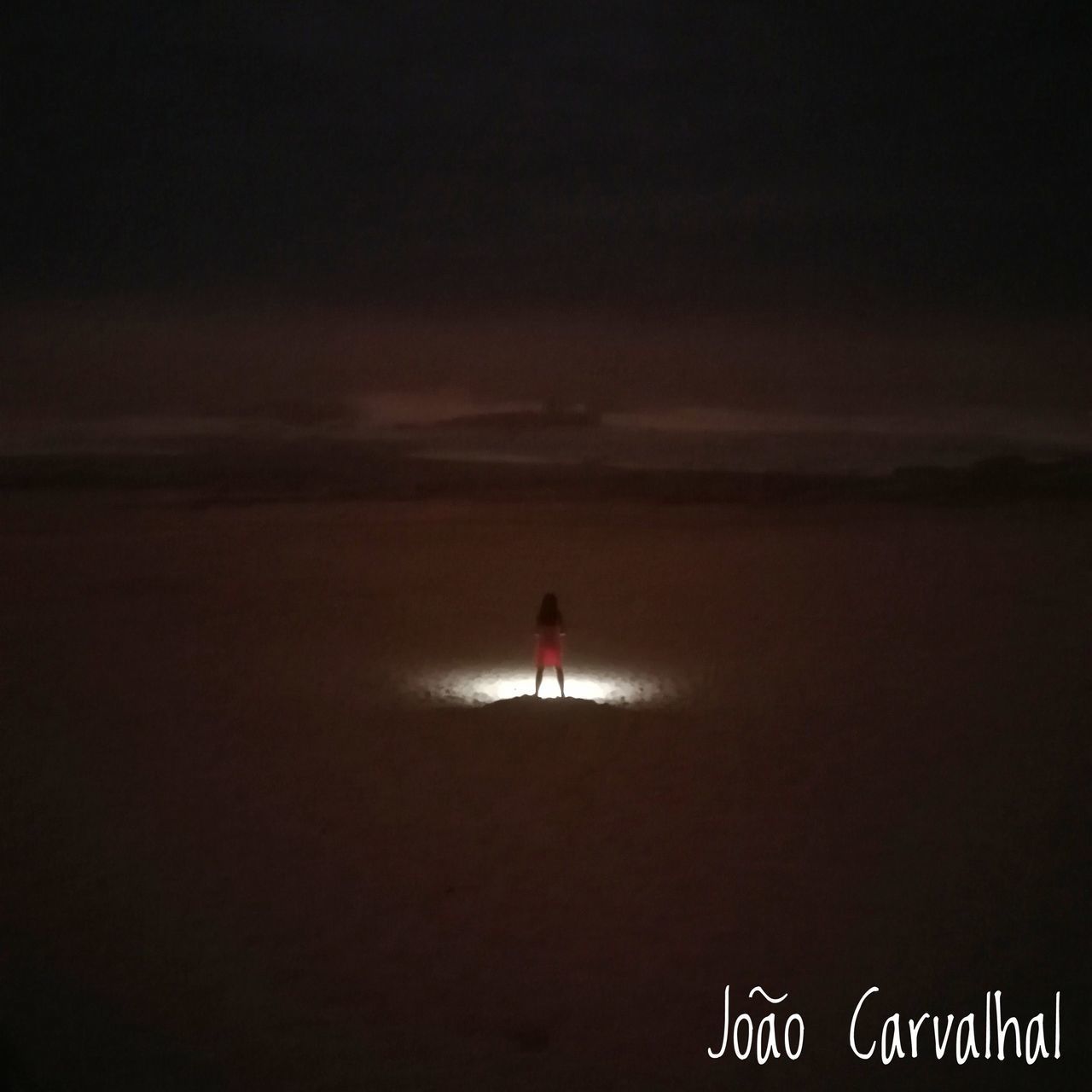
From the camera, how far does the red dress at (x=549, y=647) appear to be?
5.75m

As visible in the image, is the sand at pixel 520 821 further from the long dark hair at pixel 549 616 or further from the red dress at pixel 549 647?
the long dark hair at pixel 549 616

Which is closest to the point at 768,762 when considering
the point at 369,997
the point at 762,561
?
the point at 369,997

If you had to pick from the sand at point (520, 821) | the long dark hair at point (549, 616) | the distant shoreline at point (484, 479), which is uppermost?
the distant shoreline at point (484, 479)

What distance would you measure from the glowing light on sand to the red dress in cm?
16

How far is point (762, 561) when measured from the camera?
8766 millimetres

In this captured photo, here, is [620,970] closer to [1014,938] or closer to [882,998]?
[882,998]

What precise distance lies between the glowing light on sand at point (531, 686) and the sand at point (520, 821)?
0.04m

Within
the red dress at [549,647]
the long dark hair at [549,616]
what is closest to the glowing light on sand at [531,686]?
the red dress at [549,647]

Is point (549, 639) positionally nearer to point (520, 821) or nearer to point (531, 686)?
point (531, 686)

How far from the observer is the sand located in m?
3.24

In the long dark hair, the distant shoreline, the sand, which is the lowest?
the sand

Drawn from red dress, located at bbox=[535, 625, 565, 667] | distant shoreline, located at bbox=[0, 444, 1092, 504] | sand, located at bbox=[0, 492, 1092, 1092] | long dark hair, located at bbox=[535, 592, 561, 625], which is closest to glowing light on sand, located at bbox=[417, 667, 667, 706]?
sand, located at bbox=[0, 492, 1092, 1092]

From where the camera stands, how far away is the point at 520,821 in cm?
446

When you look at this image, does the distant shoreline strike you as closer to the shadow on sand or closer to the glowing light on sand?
the glowing light on sand
